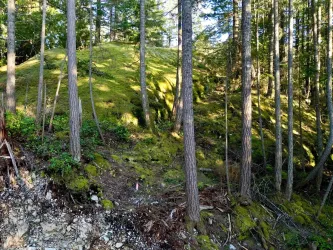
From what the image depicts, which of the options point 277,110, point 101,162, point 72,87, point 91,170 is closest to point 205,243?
point 91,170

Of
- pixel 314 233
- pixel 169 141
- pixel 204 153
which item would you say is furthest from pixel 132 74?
pixel 314 233

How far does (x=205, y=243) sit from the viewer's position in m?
6.38

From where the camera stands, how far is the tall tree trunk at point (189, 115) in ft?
21.0

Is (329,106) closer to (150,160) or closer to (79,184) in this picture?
(150,160)

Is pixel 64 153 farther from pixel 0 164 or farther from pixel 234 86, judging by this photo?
pixel 234 86

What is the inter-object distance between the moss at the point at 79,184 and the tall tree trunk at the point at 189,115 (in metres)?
2.48

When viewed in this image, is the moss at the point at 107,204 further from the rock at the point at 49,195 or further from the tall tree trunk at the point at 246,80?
the tall tree trunk at the point at 246,80

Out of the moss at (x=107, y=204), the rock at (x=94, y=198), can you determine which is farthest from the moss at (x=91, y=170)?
the moss at (x=107, y=204)

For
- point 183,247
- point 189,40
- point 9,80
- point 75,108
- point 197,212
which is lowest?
point 183,247

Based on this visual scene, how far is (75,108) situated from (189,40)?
3.50 meters

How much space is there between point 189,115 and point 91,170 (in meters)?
3.07

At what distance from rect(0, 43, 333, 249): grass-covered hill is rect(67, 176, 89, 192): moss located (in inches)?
1.0

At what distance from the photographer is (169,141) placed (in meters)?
11.3

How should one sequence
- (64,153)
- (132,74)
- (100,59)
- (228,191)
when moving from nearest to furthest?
(64,153), (228,191), (132,74), (100,59)
